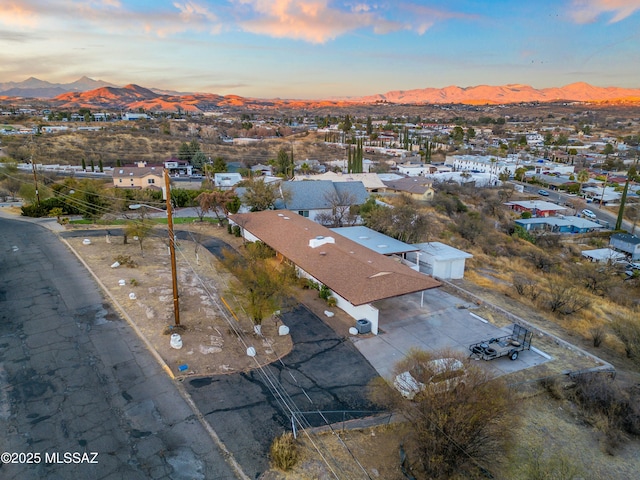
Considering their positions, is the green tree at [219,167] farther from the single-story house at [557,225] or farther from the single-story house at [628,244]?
the single-story house at [628,244]

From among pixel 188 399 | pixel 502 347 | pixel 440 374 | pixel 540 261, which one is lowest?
pixel 540 261

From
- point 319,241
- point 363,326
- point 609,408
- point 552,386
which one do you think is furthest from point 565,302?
point 319,241

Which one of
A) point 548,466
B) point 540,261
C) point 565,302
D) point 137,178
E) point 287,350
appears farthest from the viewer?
point 137,178

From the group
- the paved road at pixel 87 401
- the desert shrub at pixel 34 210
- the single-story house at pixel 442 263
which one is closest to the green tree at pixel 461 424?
the paved road at pixel 87 401

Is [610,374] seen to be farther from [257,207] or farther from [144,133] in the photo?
[144,133]

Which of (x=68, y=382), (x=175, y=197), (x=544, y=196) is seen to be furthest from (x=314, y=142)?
(x=68, y=382)

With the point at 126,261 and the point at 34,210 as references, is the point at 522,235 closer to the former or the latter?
the point at 126,261
